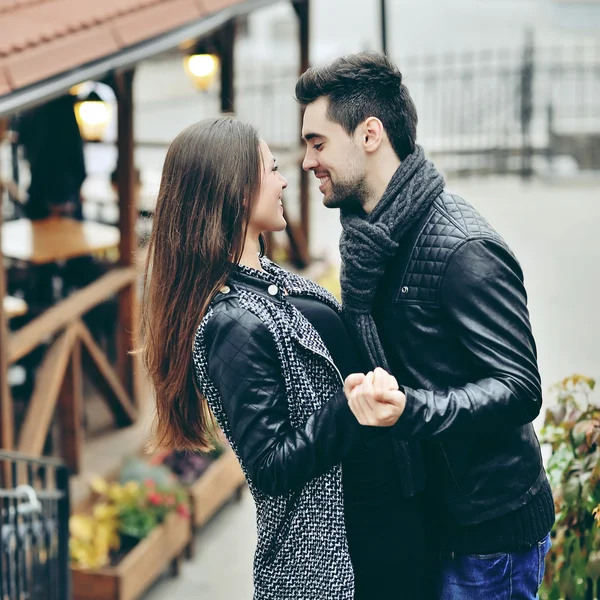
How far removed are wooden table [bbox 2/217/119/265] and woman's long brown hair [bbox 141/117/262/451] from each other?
198 inches

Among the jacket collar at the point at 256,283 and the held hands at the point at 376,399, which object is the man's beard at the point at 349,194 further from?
the held hands at the point at 376,399

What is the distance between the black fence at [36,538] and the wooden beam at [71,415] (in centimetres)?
144

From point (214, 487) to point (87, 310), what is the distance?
154 centimetres

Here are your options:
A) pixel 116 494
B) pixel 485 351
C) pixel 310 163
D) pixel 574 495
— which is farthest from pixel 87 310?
pixel 485 351

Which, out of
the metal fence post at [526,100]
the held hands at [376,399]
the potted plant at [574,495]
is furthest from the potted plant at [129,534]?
the metal fence post at [526,100]

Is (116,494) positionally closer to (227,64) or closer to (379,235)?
(227,64)

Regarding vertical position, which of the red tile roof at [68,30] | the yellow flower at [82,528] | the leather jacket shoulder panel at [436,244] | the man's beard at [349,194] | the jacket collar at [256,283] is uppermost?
the red tile roof at [68,30]

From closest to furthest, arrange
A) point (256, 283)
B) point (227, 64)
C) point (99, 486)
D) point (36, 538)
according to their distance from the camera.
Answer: point (256, 283) → point (36, 538) → point (99, 486) → point (227, 64)

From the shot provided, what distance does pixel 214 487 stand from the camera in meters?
7.60

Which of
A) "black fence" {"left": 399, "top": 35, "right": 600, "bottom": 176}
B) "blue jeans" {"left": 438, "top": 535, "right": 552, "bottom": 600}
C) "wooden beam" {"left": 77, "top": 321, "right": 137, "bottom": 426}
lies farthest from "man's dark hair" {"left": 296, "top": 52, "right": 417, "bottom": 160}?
"black fence" {"left": 399, "top": 35, "right": 600, "bottom": 176}

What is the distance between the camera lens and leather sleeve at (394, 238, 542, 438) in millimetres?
2258

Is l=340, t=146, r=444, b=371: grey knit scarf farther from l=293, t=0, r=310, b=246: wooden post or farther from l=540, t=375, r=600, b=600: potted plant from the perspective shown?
l=293, t=0, r=310, b=246: wooden post

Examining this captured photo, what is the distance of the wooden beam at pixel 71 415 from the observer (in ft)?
24.6

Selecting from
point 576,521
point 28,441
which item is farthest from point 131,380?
point 576,521
